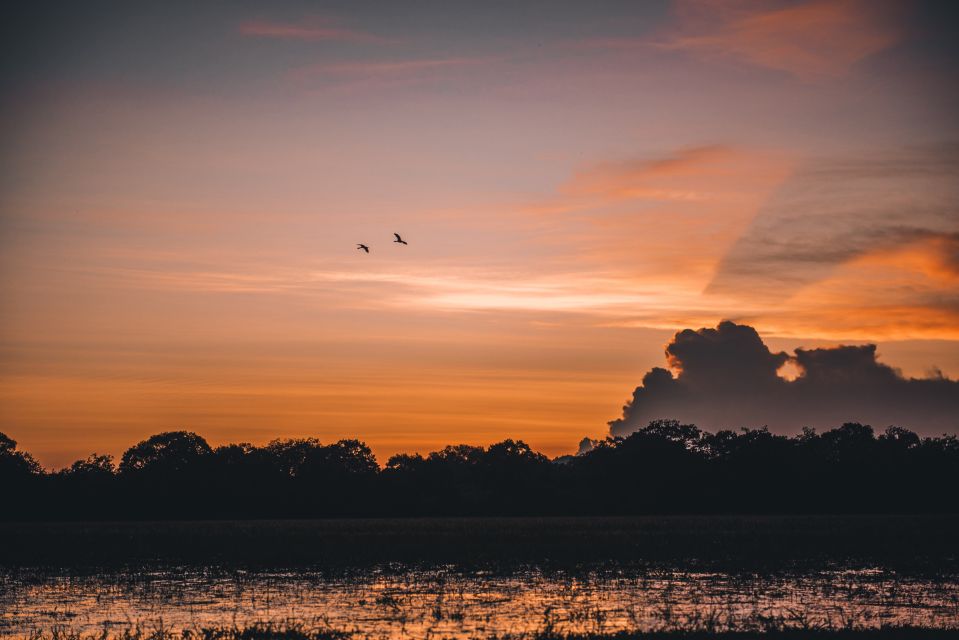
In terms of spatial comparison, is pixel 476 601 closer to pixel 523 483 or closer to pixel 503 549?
pixel 503 549

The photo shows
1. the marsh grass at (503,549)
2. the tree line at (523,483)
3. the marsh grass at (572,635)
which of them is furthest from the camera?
the tree line at (523,483)

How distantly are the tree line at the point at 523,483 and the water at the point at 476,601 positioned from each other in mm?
103875

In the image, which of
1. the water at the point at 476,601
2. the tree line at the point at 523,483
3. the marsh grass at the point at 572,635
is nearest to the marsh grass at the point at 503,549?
the water at the point at 476,601

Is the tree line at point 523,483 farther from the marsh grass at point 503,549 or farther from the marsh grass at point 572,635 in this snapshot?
the marsh grass at point 572,635

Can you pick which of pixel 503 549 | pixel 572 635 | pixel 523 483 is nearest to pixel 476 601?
pixel 572 635

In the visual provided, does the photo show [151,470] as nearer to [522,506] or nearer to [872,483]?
[522,506]

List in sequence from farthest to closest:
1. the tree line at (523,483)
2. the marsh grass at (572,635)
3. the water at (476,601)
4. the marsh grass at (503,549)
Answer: the tree line at (523,483) < the marsh grass at (503,549) < the water at (476,601) < the marsh grass at (572,635)

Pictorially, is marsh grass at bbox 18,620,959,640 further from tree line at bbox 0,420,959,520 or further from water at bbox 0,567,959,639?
tree line at bbox 0,420,959,520

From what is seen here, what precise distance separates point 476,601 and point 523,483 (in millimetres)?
120440

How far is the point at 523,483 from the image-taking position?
505 feet

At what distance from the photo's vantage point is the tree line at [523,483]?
14188 cm

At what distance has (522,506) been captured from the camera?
496 ft

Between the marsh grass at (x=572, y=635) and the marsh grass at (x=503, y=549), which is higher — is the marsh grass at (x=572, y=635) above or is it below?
below

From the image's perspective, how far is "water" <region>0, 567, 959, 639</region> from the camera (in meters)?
29.6
